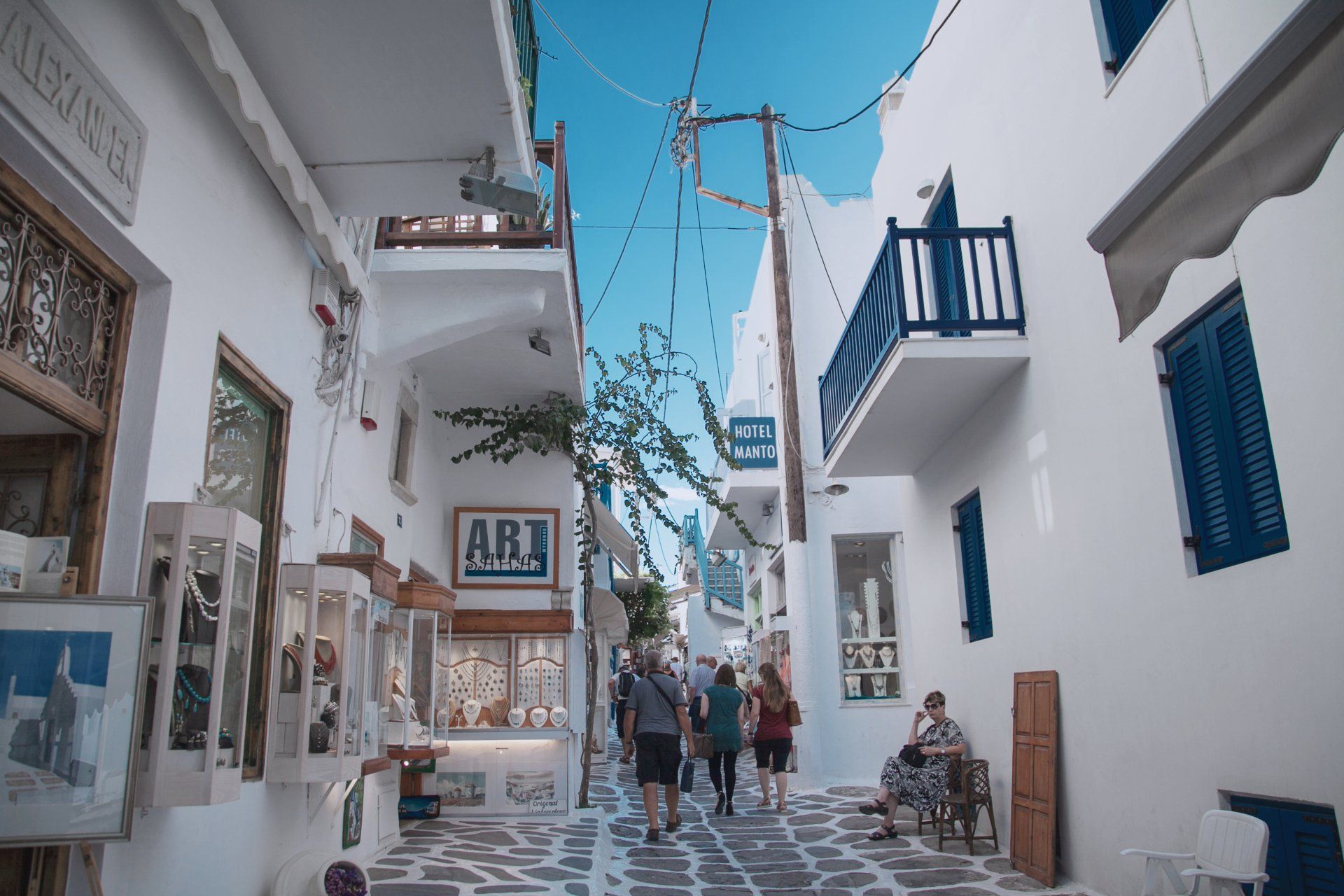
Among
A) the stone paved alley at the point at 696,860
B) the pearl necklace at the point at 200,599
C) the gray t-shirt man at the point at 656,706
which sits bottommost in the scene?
the stone paved alley at the point at 696,860

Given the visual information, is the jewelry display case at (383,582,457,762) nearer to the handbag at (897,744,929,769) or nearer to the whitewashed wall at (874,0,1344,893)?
the handbag at (897,744,929,769)

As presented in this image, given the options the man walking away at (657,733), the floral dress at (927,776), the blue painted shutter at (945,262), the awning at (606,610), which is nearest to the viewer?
the floral dress at (927,776)

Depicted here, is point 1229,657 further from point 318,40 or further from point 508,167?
point 318,40

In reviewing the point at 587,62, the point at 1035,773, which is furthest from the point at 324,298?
the point at 1035,773

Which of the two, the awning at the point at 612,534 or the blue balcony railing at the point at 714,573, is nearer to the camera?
the awning at the point at 612,534

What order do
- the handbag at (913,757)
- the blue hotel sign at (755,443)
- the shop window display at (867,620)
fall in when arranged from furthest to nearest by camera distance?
1. the blue hotel sign at (755,443)
2. the shop window display at (867,620)
3. the handbag at (913,757)

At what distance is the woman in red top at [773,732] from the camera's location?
32.5 feet

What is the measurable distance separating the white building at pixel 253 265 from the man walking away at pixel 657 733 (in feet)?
7.17

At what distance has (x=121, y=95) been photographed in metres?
3.60

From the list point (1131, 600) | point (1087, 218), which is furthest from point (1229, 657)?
point (1087, 218)

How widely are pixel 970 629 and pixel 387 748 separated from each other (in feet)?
17.6

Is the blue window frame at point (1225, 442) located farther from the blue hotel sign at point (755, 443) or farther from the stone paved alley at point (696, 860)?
the blue hotel sign at point (755, 443)

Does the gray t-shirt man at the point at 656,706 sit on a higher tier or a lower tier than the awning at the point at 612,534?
lower

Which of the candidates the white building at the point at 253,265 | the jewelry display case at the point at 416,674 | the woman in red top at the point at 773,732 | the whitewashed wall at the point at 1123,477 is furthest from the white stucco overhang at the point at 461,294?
the woman in red top at the point at 773,732
